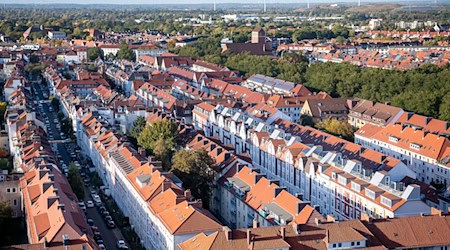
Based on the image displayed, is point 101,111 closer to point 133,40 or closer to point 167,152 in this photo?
point 167,152

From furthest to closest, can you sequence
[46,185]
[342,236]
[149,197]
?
1. [149,197]
2. [46,185]
3. [342,236]

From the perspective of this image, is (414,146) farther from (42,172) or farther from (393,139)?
(42,172)

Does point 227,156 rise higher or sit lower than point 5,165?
higher

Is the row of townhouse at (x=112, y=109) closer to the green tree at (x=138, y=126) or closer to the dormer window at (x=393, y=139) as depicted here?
the green tree at (x=138, y=126)

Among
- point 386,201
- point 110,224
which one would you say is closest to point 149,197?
point 110,224

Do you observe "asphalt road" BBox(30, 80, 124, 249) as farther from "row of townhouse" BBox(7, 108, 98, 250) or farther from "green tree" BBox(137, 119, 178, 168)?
"green tree" BBox(137, 119, 178, 168)

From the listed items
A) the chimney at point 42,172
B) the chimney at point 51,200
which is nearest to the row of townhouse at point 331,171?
the chimney at point 51,200

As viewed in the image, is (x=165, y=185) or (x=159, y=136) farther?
(x=159, y=136)
